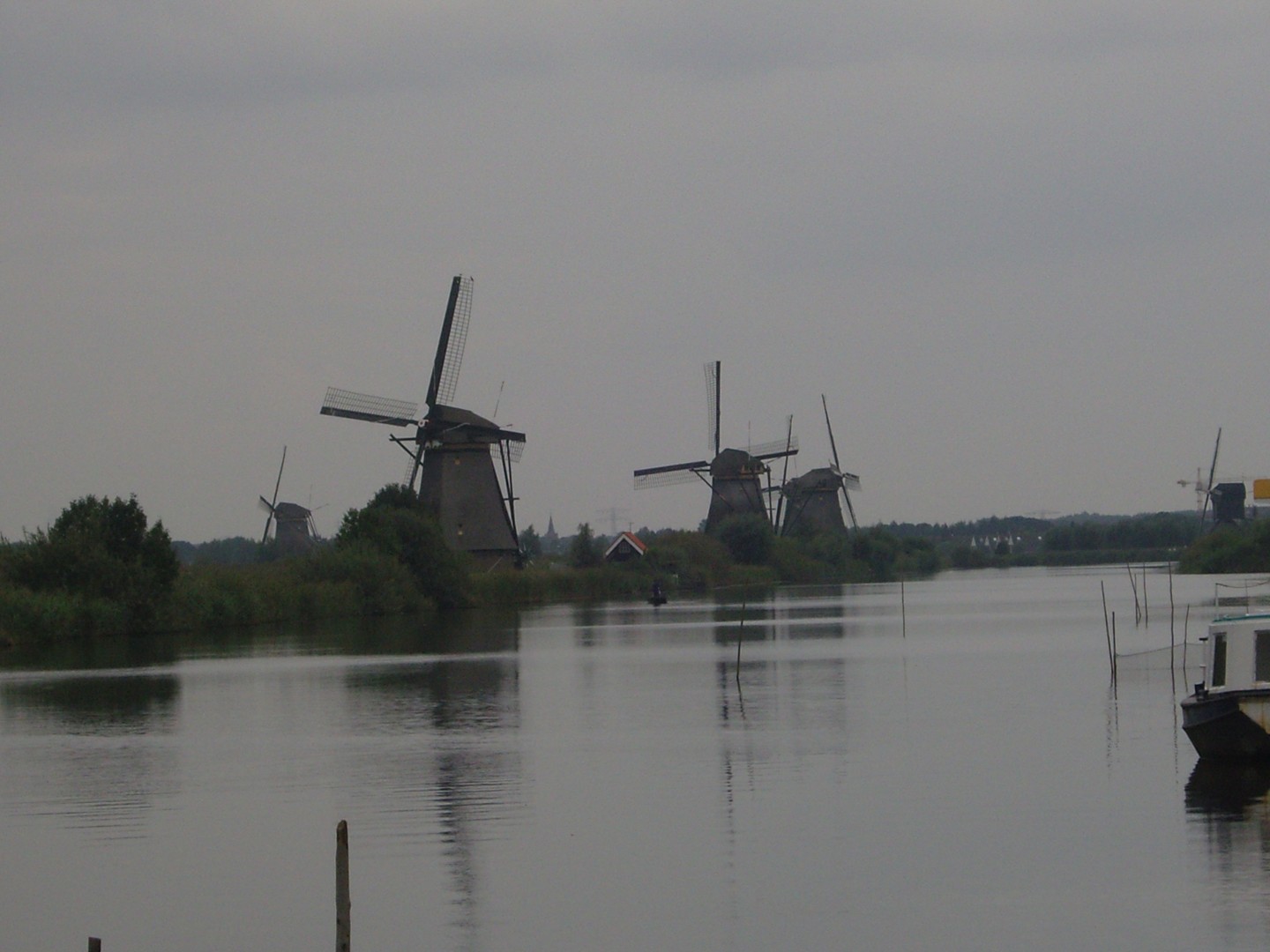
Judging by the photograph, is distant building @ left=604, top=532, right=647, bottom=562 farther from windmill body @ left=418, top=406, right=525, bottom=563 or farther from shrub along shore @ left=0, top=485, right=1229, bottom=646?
windmill body @ left=418, top=406, right=525, bottom=563

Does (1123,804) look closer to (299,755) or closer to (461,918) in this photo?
(461,918)

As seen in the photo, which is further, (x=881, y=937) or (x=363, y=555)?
(x=363, y=555)

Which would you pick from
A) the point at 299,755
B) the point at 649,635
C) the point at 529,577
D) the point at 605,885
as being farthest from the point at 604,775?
the point at 529,577

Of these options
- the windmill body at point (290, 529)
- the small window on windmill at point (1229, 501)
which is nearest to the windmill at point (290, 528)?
the windmill body at point (290, 529)

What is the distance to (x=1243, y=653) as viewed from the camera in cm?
2192

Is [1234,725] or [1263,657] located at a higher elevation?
[1263,657]

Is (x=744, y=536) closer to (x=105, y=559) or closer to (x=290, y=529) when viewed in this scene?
(x=290, y=529)

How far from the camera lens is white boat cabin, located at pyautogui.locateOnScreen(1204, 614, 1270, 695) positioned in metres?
21.8

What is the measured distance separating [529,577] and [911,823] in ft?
213

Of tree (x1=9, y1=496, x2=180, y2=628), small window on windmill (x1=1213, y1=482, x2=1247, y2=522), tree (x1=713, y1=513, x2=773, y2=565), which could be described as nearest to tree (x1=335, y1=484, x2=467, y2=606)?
tree (x1=9, y1=496, x2=180, y2=628)

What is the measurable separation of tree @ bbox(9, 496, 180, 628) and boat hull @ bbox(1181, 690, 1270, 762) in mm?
42518

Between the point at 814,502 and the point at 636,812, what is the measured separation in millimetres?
103933

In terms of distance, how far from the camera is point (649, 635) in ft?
178

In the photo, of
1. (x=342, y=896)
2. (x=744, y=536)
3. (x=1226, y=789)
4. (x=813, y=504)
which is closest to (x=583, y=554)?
(x=744, y=536)
